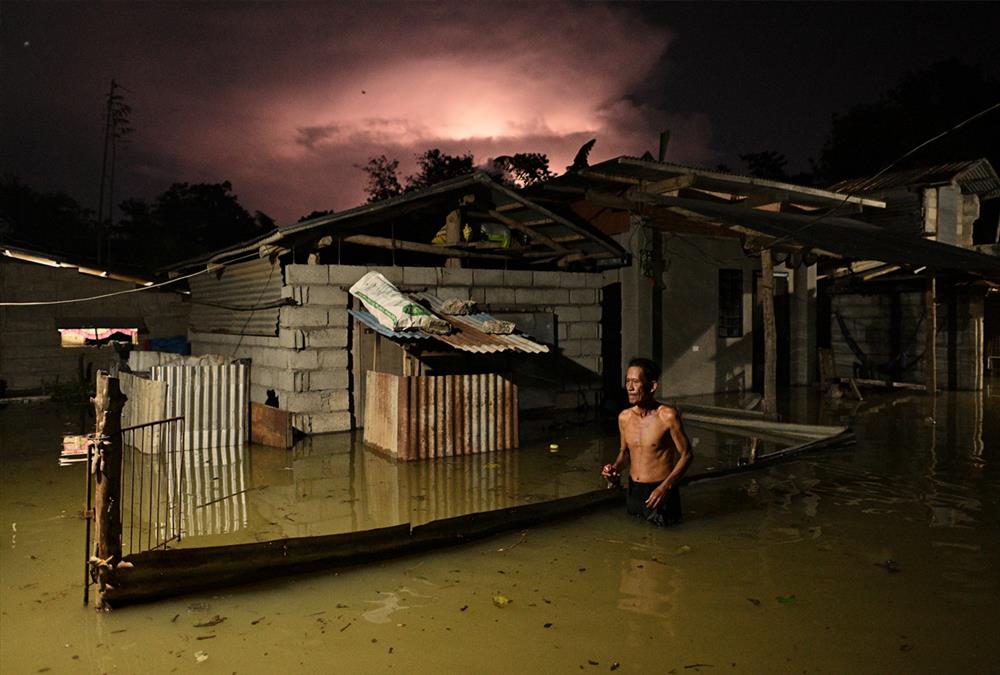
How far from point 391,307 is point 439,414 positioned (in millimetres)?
1812

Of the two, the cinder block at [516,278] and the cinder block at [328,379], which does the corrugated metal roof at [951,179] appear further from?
the cinder block at [328,379]

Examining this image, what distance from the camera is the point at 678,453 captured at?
21.4ft

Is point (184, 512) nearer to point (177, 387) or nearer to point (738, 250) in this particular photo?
point (177, 387)

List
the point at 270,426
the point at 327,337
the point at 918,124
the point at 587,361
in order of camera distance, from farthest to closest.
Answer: the point at 918,124, the point at 587,361, the point at 327,337, the point at 270,426

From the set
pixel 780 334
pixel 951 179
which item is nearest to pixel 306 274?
pixel 780 334

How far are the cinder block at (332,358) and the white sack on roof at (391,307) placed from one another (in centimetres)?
105

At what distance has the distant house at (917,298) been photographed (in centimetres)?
1802

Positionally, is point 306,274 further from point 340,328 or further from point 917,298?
point 917,298

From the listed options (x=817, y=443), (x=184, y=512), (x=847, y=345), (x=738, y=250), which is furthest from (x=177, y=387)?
(x=847, y=345)

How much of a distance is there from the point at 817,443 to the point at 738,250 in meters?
7.77

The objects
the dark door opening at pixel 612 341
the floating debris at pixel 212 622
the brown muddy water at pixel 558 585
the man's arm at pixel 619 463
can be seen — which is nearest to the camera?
the brown muddy water at pixel 558 585

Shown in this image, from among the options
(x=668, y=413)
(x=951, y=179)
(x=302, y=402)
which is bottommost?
(x=302, y=402)

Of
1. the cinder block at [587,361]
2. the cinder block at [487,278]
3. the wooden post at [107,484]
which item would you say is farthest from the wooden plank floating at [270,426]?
the cinder block at [587,361]

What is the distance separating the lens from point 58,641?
168 inches
